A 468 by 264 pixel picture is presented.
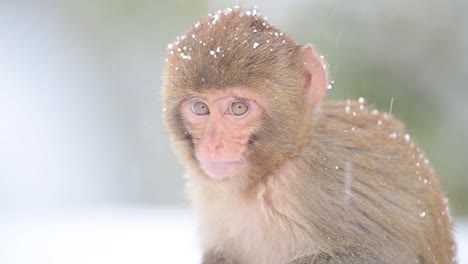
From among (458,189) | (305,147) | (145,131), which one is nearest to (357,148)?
(305,147)

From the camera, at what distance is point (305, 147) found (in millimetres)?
4156

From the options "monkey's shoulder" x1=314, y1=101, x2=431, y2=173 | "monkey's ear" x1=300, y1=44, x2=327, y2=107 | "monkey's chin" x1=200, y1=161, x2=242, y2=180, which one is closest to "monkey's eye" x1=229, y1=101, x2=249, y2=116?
"monkey's chin" x1=200, y1=161, x2=242, y2=180

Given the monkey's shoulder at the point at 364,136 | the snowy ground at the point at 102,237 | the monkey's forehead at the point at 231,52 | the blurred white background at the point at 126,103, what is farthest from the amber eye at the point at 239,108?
the blurred white background at the point at 126,103

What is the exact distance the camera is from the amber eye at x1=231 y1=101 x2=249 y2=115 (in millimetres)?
3918

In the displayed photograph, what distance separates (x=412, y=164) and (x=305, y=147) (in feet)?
2.71

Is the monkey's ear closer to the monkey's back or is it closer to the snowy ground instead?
the monkey's back

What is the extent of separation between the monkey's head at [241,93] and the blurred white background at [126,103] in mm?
2281

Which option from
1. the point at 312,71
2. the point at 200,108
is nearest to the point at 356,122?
the point at 312,71

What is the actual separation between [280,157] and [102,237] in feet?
11.3

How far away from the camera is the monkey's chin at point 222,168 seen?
3904mm

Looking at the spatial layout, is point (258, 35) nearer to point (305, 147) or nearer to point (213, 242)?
point (305, 147)

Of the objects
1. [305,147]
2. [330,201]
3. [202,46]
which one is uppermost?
[202,46]

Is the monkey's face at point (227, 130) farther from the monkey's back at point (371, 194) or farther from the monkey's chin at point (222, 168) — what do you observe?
the monkey's back at point (371, 194)

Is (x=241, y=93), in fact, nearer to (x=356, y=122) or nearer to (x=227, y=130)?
(x=227, y=130)
